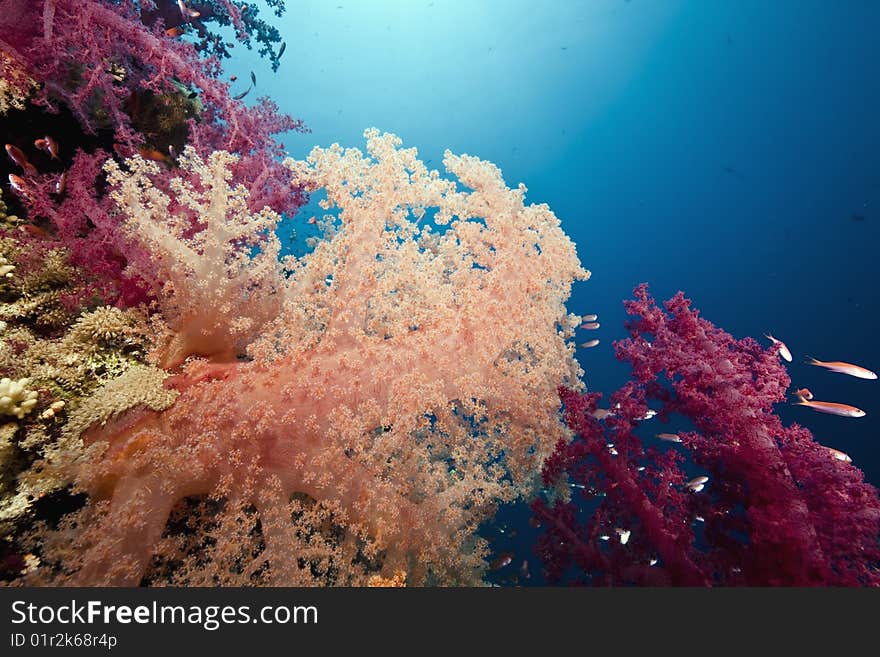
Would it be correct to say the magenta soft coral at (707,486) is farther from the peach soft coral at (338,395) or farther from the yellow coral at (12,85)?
the yellow coral at (12,85)

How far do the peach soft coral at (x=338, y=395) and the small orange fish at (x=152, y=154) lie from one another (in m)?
1.51

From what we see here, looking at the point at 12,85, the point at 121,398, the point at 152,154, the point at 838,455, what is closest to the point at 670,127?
the point at 838,455

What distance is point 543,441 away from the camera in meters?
3.54

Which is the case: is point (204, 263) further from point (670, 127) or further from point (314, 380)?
point (670, 127)

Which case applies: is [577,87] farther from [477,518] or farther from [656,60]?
[477,518]

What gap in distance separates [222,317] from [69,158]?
3067 millimetres

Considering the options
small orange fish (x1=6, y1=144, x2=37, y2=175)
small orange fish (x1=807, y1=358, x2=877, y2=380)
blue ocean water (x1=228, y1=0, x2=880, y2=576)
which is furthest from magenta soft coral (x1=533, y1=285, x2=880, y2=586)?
blue ocean water (x1=228, y1=0, x2=880, y2=576)

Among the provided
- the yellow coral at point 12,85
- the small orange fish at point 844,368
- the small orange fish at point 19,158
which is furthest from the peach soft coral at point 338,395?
the small orange fish at point 844,368

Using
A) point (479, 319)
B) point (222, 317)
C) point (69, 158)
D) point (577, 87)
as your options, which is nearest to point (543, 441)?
point (479, 319)

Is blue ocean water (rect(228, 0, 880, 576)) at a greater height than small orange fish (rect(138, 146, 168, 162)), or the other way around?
blue ocean water (rect(228, 0, 880, 576))

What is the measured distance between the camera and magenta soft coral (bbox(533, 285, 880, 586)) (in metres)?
2.87

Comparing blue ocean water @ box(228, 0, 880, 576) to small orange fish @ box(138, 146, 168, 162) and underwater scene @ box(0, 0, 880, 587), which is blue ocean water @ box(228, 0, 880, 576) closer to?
underwater scene @ box(0, 0, 880, 587)

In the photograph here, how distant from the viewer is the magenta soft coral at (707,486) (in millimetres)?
2865

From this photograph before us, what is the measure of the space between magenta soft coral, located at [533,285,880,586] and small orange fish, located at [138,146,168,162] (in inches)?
212
